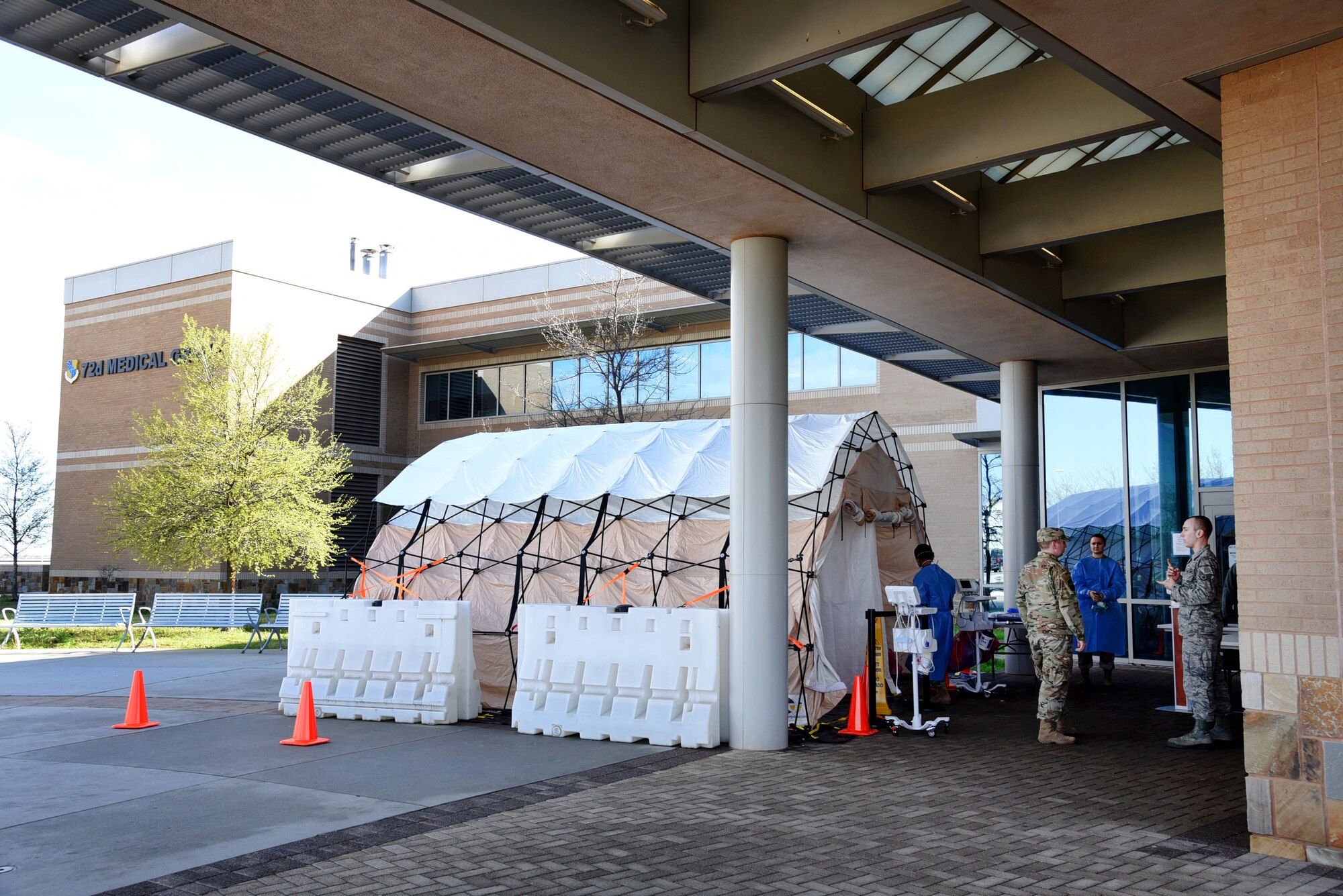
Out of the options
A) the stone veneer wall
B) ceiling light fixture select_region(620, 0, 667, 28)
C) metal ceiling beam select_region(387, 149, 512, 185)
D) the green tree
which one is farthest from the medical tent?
the green tree

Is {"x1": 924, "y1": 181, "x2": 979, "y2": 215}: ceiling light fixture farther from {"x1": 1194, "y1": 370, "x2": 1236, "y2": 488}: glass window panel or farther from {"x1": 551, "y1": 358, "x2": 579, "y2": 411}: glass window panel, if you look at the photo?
{"x1": 551, "y1": 358, "x2": 579, "y2": 411}: glass window panel

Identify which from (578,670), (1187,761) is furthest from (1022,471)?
(578,670)

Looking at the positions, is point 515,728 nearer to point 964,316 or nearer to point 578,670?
point 578,670

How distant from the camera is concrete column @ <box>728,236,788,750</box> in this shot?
9.64 m

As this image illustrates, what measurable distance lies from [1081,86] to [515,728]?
800 cm

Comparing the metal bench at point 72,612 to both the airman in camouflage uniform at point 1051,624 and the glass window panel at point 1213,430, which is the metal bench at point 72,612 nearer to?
the airman in camouflage uniform at point 1051,624

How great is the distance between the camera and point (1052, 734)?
991cm

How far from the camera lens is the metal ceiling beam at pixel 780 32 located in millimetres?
6801

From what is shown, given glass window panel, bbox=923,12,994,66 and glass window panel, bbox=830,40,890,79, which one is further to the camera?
glass window panel, bbox=830,40,890,79

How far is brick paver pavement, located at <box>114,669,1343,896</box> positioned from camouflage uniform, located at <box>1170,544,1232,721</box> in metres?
0.47

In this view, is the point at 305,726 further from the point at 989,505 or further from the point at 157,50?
the point at 989,505

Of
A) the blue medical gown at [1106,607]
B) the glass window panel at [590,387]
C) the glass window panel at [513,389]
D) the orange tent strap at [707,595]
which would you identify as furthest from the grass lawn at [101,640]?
the blue medical gown at [1106,607]

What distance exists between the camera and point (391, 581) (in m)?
14.3

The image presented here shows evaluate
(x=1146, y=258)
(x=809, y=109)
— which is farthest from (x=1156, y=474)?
(x=809, y=109)
